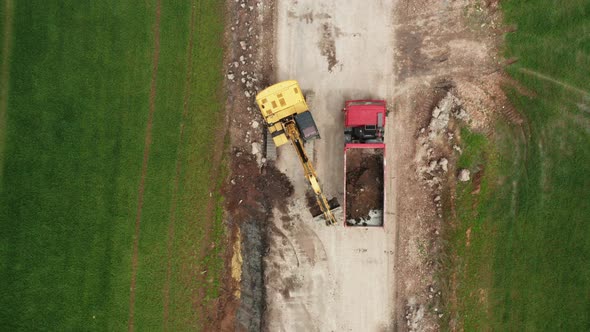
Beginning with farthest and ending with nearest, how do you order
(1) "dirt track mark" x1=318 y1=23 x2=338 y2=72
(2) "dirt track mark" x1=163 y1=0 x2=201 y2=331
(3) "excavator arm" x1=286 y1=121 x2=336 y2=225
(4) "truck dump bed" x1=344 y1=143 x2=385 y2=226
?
(1) "dirt track mark" x1=318 y1=23 x2=338 y2=72 → (2) "dirt track mark" x1=163 y1=0 x2=201 y2=331 → (4) "truck dump bed" x1=344 y1=143 x2=385 y2=226 → (3) "excavator arm" x1=286 y1=121 x2=336 y2=225

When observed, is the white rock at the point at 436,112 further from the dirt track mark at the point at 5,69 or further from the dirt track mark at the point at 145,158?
the dirt track mark at the point at 5,69

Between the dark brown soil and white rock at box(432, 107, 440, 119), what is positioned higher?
white rock at box(432, 107, 440, 119)

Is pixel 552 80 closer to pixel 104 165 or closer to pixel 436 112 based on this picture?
pixel 436 112

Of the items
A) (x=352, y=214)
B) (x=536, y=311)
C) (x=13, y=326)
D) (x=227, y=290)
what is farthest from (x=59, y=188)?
(x=536, y=311)

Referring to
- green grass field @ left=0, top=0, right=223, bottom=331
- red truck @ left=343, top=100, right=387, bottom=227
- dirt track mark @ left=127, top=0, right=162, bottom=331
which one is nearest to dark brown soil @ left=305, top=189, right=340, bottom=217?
red truck @ left=343, top=100, right=387, bottom=227

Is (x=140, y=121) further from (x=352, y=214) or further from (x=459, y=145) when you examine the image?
(x=459, y=145)

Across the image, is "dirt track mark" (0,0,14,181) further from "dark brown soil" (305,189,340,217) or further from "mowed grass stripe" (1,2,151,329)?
"dark brown soil" (305,189,340,217)
